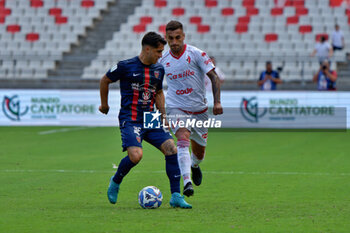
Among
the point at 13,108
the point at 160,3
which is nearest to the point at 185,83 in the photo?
the point at 13,108

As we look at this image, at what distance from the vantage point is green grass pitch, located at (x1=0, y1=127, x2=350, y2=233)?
645 centimetres

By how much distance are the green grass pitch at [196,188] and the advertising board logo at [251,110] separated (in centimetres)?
413

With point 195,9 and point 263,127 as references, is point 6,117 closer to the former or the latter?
point 263,127

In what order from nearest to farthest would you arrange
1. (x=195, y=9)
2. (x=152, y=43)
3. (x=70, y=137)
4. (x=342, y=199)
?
(x=152, y=43)
(x=342, y=199)
(x=70, y=137)
(x=195, y=9)

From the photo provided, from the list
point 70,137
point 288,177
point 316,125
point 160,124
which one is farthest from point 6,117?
point 160,124

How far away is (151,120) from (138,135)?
0.27 meters

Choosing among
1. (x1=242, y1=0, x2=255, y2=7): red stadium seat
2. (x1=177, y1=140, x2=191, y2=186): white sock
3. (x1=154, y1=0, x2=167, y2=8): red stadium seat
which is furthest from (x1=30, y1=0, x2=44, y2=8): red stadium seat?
(x1=177, y1=140, x2=191, y2=186): white sock

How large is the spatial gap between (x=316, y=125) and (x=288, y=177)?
1130 cm

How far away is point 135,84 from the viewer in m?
7.62

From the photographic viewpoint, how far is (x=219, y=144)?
1681 centimetres

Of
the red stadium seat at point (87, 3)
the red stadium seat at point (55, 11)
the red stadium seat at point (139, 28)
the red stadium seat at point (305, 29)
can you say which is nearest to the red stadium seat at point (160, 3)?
the red stadium seat at point (139, 28)

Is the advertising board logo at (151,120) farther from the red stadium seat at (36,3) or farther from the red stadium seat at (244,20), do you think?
the red stadium seat at (36,3)

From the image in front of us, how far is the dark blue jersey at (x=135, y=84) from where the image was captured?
759cm

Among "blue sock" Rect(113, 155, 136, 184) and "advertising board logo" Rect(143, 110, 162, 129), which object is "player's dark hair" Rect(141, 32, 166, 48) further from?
"blue sock" Rect(113, 155, 136, 184)
